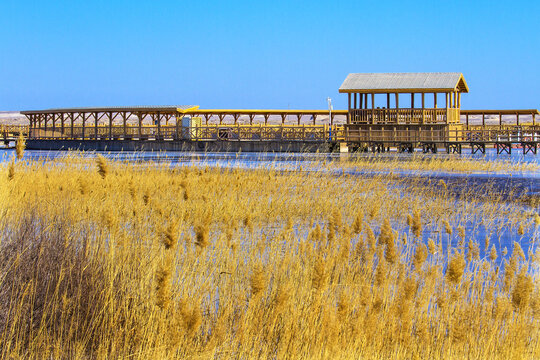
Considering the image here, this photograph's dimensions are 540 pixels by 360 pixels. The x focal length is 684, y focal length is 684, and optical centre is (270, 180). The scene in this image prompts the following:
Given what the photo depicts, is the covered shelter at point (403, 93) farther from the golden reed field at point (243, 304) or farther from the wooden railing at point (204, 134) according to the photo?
the golden reed field at point (243, 304)

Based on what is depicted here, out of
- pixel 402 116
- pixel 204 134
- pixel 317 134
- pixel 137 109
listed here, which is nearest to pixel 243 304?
pixel 402 116

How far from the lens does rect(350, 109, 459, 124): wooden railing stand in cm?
3812

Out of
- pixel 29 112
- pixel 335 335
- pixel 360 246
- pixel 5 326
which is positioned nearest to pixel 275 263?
pixel 360 246

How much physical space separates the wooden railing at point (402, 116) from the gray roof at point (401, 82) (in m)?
1.28

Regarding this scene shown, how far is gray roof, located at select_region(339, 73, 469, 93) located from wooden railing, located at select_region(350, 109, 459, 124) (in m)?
1.28

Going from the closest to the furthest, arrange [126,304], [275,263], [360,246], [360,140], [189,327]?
[189,327], [126,304], [360,246], [275,263], [360,140]

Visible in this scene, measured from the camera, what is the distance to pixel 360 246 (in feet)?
18.1

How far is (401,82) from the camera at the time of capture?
3878 cm

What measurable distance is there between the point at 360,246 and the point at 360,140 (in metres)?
33.4

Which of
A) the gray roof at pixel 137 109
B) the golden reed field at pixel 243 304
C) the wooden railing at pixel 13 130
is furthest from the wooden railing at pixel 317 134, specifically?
the golden reed field at pixel 243 304

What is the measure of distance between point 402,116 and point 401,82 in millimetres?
1967

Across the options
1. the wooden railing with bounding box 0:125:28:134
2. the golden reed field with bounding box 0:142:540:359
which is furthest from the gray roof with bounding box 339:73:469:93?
the golden reed field with bounding box 0:142:540:359

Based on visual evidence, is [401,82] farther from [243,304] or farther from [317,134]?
[243,304]

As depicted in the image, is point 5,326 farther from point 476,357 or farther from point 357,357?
point 476,357
